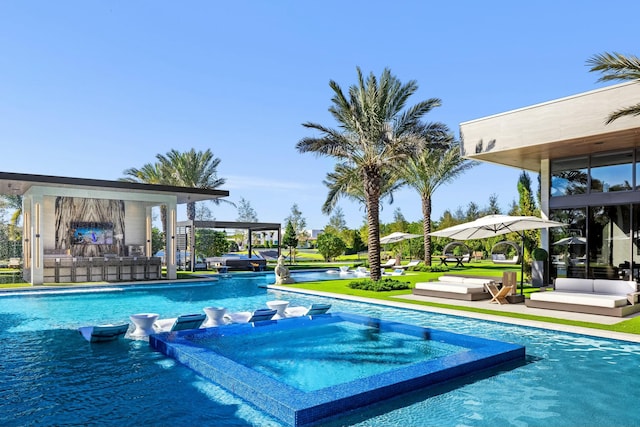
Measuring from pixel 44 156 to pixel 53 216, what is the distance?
1060cm

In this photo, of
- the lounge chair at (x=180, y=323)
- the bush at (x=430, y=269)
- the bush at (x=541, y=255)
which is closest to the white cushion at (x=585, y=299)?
the bush at (x=541, y=255)

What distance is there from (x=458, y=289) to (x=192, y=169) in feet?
86.3

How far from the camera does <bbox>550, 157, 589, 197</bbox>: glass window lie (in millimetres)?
15836

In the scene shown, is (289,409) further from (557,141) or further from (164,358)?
(557,141)

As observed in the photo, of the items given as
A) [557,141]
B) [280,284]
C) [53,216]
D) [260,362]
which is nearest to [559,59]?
[557,141]

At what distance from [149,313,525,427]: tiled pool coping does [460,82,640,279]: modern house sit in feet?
28.7

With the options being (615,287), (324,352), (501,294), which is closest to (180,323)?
(324,352)

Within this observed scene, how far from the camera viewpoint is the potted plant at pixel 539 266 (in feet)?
54.5

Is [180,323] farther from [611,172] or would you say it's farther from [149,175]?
[149,175]

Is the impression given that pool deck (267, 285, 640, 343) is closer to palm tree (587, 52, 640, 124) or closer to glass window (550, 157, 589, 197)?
palm tree (587, 52, 640, 124)

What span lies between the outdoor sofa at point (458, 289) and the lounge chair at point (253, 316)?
5809 mm

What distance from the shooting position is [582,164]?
1590 centimetres

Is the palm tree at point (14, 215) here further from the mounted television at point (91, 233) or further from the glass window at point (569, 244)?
the glass window at point (569, 244)

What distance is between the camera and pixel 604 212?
49.7ft
